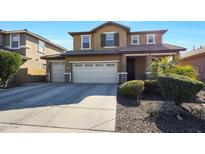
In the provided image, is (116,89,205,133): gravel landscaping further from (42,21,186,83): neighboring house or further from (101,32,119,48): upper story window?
(101,32,119,48): upper story window

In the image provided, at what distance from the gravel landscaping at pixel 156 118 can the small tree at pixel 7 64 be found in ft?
35.0

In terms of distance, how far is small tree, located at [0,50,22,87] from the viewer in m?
16.3

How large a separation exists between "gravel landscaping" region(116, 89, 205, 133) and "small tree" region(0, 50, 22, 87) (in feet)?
35.0

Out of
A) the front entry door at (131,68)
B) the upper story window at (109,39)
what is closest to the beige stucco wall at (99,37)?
the upper story window at (109,39)

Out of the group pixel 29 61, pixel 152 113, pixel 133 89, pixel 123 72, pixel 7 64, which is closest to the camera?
pixel 152 113

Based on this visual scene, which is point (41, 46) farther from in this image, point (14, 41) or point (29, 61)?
point (14, 41)

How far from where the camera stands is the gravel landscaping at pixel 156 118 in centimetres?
671

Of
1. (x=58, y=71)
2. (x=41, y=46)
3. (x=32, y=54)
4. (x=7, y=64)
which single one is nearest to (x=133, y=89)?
(x=7, y=64)

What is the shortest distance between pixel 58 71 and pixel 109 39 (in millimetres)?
6705

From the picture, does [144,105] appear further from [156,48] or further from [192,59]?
[192,59]

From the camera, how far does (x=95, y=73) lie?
20297 mm

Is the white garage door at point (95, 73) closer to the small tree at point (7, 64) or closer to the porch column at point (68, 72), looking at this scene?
the porch column at point (68, 72)

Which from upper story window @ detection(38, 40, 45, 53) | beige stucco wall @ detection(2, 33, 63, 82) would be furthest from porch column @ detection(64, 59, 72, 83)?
upper story window @ detection(38, 40, 45, 53)
